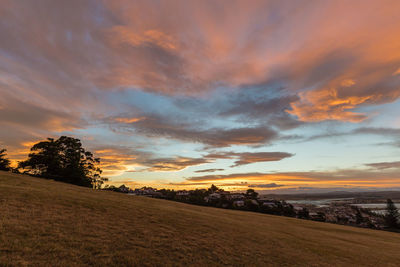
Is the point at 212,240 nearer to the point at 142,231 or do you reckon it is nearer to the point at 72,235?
the point at 142,231

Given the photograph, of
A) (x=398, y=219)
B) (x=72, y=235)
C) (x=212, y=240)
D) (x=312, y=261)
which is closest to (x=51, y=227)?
(x=72, y=235)

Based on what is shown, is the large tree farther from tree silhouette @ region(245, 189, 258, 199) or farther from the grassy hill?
tree silhouette @ region(245, 189, 258, 199)

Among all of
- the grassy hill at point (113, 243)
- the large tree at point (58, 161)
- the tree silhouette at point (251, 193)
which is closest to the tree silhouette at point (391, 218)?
the tree silhouette at point (251, 193)

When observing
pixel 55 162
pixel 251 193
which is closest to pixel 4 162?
pixel 55 162

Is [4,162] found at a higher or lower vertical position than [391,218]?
higher

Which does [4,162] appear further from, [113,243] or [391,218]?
[391,218]

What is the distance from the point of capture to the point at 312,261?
11.0 metres

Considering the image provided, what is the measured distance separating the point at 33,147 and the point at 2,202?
1996 inches

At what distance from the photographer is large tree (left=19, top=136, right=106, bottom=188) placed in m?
51.3

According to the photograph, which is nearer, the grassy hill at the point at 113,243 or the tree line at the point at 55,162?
the grassy hill at the point at 113,243

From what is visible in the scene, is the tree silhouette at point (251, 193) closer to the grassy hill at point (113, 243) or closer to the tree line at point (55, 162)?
the tree line at point (55, 162)

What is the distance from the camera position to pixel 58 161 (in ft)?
174

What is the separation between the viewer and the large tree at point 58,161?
51.3 m

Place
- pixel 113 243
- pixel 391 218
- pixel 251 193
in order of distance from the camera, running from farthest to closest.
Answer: pixel 251 193 < pixel 391 218 < pixel 113 243
